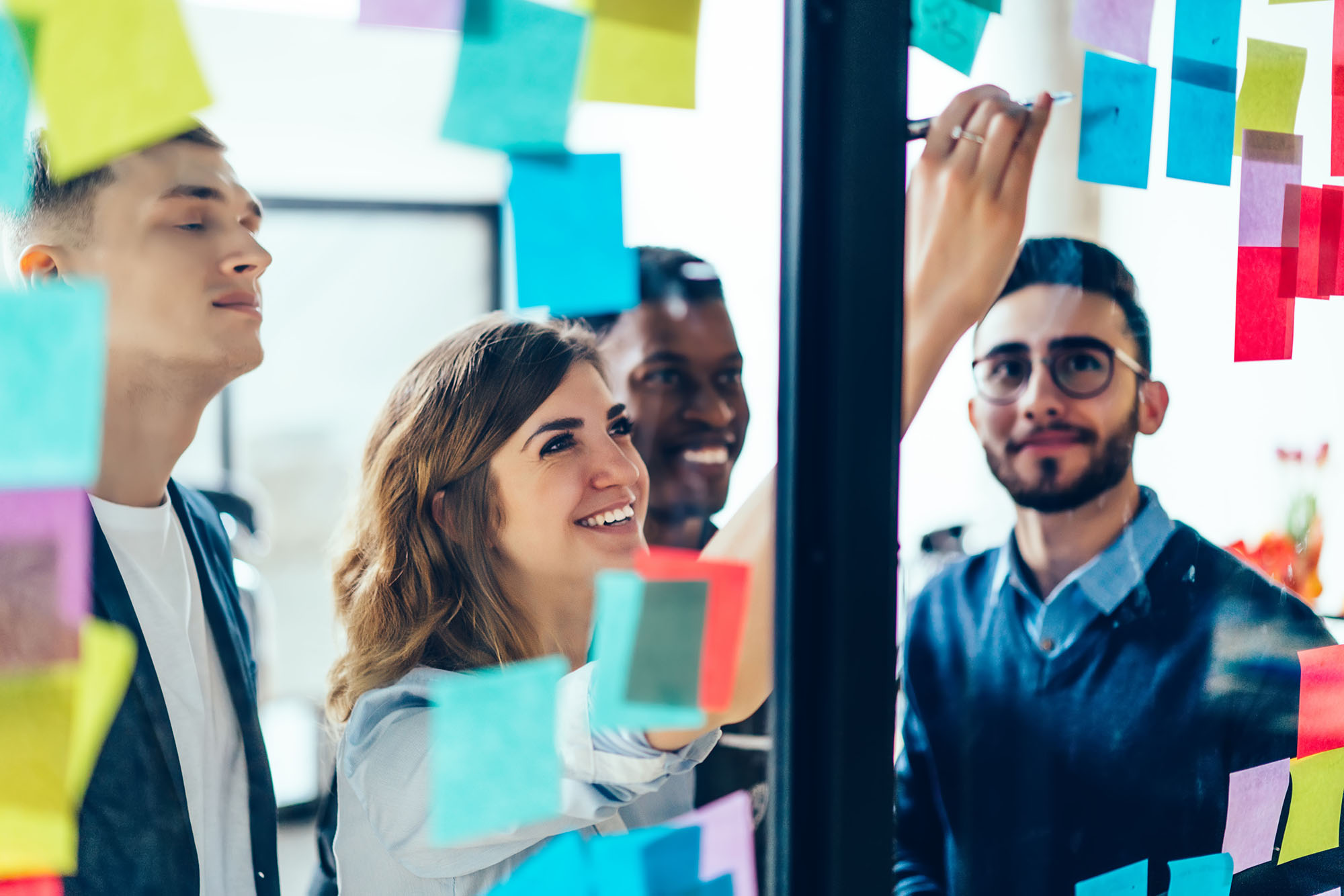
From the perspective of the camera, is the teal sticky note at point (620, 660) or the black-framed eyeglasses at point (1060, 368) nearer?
the teal sticky note at point (620, 660)

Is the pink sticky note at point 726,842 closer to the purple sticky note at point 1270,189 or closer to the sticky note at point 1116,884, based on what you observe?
the sticky note at point 1116,884

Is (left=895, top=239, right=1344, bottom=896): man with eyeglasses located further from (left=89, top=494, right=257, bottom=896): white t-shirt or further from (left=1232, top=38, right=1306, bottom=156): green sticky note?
(left=89, top=494, right=257, bottom=896): white t-shirt

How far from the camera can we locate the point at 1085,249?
1.09m

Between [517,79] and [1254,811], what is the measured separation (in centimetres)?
111

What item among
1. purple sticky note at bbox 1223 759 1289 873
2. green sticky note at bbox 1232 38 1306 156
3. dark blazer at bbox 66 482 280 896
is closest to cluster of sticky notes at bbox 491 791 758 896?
dark blazer at bbox 66 482 280 896

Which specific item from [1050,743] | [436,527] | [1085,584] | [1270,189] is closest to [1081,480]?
[1085,584]

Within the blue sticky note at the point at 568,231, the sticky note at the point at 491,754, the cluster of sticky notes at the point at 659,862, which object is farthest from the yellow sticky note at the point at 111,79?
the cluster of sticky notes at the point at 659,862

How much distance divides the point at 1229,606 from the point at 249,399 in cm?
104

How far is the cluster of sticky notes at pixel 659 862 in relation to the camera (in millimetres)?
773

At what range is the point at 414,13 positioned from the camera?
2.30 ft

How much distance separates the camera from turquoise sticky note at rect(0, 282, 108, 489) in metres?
0.60

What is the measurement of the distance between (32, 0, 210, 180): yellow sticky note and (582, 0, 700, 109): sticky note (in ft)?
0.89

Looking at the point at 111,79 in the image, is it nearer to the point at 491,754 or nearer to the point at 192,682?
the point at 192,682

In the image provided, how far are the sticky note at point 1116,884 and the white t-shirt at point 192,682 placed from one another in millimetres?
826
